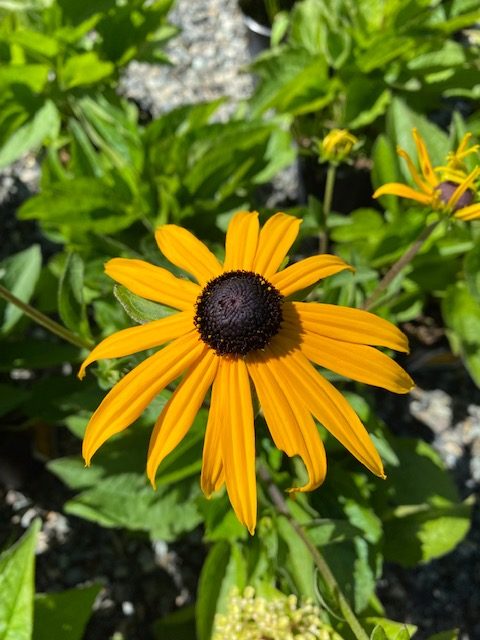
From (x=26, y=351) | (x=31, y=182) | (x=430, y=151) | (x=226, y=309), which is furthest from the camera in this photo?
(x=31, y=182)

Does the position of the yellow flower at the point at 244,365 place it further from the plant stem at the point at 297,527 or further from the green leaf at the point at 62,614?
the green leaf at the point at 62,614

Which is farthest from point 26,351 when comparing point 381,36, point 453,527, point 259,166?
point 381,36

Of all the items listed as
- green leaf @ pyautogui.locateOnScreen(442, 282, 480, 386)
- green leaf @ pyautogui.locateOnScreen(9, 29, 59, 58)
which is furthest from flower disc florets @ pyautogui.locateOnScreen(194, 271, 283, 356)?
green leaf @ pyautogui.locateOnScreen(9, 29, 59, 58)

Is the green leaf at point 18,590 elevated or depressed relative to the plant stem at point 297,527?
elevated

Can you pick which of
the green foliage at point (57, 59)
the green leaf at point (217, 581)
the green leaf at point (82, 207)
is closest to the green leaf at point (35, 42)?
the green foliage at point (57, 59)

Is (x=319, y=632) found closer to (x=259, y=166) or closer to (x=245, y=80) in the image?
(x=259, y=166)

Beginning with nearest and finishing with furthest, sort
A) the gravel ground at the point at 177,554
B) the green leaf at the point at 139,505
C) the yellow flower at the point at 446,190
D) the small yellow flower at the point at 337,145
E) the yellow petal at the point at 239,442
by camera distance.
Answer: the yellow petal at the point at 239,442 → the yellow flower at the point at 446,190 → the small yellow flower at the point at 337,145 → the green leaf at the point at 139,505 → the gravel ground at the point at 177,554

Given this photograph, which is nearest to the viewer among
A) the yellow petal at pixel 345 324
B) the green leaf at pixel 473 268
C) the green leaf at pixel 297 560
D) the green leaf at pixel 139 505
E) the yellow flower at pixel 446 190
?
the yellow petal at pixel 345 324
